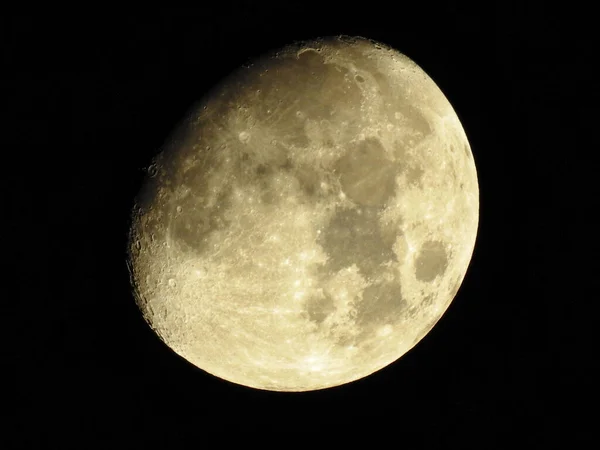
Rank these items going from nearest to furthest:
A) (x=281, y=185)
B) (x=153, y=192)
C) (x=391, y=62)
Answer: (x=281, y=185), (x=153, y=192), (x=391, y=62)

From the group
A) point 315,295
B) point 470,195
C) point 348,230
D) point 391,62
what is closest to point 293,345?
point 315,295

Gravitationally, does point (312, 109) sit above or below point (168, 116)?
below

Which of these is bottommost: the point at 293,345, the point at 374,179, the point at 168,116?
the point at 293,345

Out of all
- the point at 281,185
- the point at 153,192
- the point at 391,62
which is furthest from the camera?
the point at 391,62

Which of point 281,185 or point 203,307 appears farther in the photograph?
point 203,307

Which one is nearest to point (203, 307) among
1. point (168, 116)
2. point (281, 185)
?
point (281, 185)

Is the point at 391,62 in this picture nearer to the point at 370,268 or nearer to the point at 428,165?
the point at 428,165
